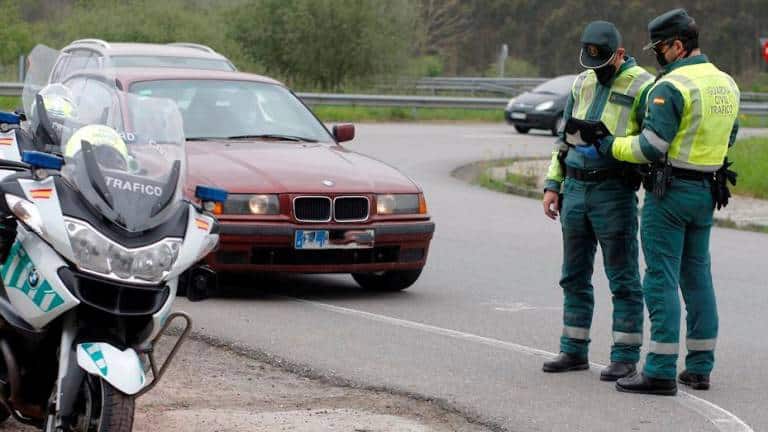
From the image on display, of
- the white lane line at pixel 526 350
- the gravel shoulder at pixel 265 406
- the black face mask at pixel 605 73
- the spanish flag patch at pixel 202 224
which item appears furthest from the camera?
the black face mask at pixel 605 73

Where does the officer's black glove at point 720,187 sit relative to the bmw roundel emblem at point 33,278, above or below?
above

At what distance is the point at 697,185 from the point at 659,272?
475 mm

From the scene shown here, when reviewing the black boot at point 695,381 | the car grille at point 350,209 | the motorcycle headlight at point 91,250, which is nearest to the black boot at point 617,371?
the black boot at point 695,381

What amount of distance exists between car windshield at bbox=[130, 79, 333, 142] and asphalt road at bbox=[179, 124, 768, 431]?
112cm

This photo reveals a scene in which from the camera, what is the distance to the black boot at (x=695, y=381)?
753 centimetres

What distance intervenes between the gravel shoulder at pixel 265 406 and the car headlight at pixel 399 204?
2.40 meters

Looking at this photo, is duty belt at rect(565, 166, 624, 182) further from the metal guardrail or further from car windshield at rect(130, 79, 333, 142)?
the metal guardrail

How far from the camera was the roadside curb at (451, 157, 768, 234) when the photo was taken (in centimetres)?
1638

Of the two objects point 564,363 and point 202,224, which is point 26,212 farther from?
point 564,363

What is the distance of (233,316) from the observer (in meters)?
9.28

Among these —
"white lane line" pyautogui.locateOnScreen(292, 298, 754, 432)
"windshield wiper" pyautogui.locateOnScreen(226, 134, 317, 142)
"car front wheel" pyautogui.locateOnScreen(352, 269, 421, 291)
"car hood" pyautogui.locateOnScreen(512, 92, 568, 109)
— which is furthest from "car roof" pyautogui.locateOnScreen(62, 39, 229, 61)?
"car hood" pyautogui.locateOnScreen(512, 92, 568, 109)

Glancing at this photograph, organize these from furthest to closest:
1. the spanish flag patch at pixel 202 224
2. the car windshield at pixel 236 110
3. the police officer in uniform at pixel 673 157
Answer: the car windshield at pixel 236 110
the police officer in uniform at pixel 673 157
the spanish flag patch at pixel 202 224

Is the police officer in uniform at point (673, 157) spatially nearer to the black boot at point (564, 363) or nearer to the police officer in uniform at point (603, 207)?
the police officer in uniform at point (603, 207)

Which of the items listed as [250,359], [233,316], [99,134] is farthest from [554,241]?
[99,134]
